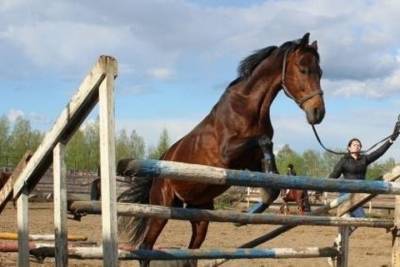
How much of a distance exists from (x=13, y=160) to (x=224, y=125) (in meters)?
49.6

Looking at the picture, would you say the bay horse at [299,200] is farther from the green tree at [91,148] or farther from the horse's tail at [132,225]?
the green tree at [91,148]

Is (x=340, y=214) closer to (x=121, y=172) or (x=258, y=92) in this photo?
(x=258, y=92)

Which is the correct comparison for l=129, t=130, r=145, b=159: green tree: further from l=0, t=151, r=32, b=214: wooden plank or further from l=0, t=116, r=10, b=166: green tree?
l=0, t=151, r=32, b=214: wooden plank

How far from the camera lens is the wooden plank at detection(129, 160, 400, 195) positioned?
3.77 m

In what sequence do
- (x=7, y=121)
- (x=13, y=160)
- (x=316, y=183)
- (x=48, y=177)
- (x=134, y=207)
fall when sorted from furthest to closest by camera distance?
(x=7, y=121)
(x=13, y=160)
(x=48, y=177)
(x=316, y=183)
(x=134, y=207)

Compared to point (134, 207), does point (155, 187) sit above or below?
above

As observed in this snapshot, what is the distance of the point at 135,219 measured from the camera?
705cm

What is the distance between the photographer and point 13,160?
178ft

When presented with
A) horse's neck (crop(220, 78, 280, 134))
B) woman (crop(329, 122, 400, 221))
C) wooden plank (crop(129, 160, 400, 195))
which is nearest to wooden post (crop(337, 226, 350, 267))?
horse's neck (crop(220, 78, 280, 134))

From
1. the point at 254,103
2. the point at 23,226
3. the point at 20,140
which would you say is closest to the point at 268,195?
the point at 254,103

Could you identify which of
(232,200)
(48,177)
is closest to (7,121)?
(48,177)

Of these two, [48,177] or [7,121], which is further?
[7,121]

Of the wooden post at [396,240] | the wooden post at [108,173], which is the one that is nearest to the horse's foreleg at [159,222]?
the wooden post at [396,240]

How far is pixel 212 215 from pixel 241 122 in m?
1.97
